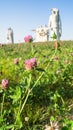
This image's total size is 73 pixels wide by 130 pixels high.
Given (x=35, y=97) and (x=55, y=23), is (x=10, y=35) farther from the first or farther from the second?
(x=35, y=97)

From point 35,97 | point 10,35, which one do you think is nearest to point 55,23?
point 10,35

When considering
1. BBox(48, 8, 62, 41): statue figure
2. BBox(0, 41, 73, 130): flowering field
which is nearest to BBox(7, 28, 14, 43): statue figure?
BBox(48, 8, 62, 41): statue figure

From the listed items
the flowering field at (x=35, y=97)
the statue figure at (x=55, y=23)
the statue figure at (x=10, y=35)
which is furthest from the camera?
the statue figure at (x=10, y=35)

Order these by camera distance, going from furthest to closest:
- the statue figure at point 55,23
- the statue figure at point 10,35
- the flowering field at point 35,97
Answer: the statue figure at point 10,35
the statue figure at point 55,23
the flowering field at point 35,97

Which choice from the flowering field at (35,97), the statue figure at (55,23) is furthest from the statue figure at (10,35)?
the flowering field at (35,97)

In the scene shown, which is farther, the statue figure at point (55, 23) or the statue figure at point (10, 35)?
the statue figure at point (10, 35)

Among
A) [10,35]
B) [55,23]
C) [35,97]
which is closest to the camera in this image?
[35,97]

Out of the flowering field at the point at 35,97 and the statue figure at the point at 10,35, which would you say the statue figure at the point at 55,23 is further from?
the flowering field at the point at 35,97

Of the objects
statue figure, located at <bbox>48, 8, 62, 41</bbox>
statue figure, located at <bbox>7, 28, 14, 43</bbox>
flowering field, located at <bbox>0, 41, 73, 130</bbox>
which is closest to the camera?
flowering field, located at <bbox>0, 41, 73, 130</bbox>

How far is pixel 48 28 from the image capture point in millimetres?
24359

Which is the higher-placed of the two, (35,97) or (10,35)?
(35,97)

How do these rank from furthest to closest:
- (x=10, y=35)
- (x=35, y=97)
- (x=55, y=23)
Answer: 1. (x=10, y=35)
2. (x=55, y=23)
3. (x=35, y=97)

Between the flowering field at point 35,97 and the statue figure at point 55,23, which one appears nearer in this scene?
the flowering field at point 35,97

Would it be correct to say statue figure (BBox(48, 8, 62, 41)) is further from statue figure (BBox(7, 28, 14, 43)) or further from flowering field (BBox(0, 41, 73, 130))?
flowering field (BBox(0, 41, 73, 130))
